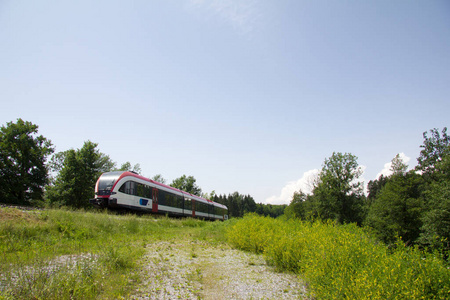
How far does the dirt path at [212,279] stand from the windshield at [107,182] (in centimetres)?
966

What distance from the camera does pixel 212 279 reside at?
5.48 m

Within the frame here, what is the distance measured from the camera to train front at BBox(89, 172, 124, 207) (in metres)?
15.6

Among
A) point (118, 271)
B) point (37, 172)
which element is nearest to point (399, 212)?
point (118, 271)

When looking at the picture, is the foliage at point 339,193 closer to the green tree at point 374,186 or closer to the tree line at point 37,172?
the tree line at point 37,172

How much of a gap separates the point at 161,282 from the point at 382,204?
3521 centimetres

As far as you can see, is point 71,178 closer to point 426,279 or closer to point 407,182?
point 426,279

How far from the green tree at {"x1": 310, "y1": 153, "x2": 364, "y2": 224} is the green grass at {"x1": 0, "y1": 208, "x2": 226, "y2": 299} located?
3548cm

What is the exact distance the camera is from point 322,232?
612 centimetres

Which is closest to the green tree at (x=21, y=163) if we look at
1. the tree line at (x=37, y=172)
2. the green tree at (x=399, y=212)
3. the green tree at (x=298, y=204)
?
the tree line at (x=37, y=172)

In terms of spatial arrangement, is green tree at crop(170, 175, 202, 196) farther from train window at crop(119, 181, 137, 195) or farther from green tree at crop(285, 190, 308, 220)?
train window at crop(119, 181, 137, 195)

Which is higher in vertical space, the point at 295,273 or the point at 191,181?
the point at 191,181

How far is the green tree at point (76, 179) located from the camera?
32.6 meters

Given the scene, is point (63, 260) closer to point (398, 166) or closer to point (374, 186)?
point (398, 166)

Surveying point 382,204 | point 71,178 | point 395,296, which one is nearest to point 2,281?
point 395,296
